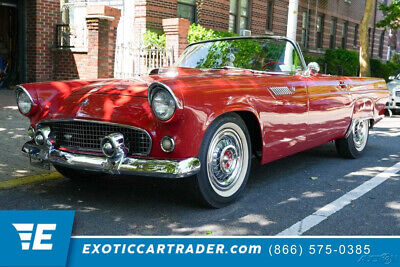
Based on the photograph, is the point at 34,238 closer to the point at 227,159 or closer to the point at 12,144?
the point at 227,159

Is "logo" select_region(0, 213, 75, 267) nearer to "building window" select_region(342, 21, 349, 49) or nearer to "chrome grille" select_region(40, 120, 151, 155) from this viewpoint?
"chrome grille" select_region(40, 120, 151, 155)

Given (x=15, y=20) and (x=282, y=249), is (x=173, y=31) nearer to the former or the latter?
(x=15, y=20)

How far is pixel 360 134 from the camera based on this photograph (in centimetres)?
699

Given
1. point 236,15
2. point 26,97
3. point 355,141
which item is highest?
point 236,15

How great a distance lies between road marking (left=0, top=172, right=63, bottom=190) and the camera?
4.87 meters

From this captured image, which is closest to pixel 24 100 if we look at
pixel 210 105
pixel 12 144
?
pixel 210 105

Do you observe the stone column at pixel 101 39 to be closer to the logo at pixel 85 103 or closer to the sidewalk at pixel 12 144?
the sidewalk at pixel 12 144

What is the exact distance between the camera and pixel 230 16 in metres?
18.4

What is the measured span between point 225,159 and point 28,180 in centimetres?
217

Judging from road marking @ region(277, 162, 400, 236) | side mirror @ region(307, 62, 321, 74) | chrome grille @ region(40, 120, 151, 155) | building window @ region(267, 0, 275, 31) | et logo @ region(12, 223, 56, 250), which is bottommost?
road marking @ region(277, 162, 400, 236)

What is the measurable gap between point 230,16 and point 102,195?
14719mm

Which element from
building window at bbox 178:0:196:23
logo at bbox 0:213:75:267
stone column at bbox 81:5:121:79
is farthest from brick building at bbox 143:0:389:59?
logo at bbox 0:213:75:267

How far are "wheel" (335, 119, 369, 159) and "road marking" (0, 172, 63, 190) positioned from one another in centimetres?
374

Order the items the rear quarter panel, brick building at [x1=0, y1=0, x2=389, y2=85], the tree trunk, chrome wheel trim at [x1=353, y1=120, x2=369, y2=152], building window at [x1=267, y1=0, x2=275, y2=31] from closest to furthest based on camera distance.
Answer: the rear quarter panel < chrome wheel trim at [x1=353, y1=120, x2=369, y2=152] < brick building at [x1=0, y1=0, x2=389, y2=85] < the tree trunk < building window at [x1=267, y1=0, x2=275, y2=31]
